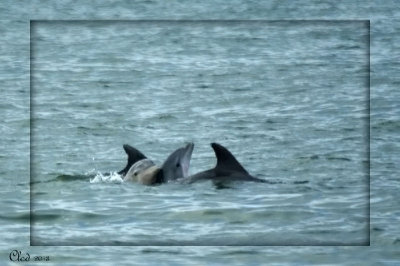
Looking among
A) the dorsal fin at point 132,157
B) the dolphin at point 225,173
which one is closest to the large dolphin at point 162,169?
the dorsal fin at point 132,157

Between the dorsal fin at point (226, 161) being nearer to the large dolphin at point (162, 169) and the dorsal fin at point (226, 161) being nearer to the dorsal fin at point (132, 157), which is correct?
the large dolphin at point (162, 169)

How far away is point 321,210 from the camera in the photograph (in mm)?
15977

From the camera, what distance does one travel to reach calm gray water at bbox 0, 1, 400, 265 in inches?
574

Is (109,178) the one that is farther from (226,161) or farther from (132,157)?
(226,161)

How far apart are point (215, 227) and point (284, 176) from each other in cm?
368

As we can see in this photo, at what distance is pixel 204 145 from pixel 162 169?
12.8 feet

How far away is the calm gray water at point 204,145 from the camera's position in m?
14.6

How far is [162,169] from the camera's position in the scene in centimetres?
1722

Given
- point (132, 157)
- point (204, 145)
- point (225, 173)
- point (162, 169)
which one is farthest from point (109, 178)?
point (204, 145)

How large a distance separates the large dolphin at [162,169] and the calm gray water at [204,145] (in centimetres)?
20

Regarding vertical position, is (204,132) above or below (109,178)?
below

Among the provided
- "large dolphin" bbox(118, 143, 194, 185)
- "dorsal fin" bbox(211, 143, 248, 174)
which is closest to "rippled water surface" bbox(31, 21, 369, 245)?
"large dolphin" bbox(118, 143, 194, 185)

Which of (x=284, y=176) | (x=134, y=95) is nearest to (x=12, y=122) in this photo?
(x=134, y=95)

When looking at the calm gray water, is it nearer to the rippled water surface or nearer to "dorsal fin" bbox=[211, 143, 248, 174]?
the rippled water surface
